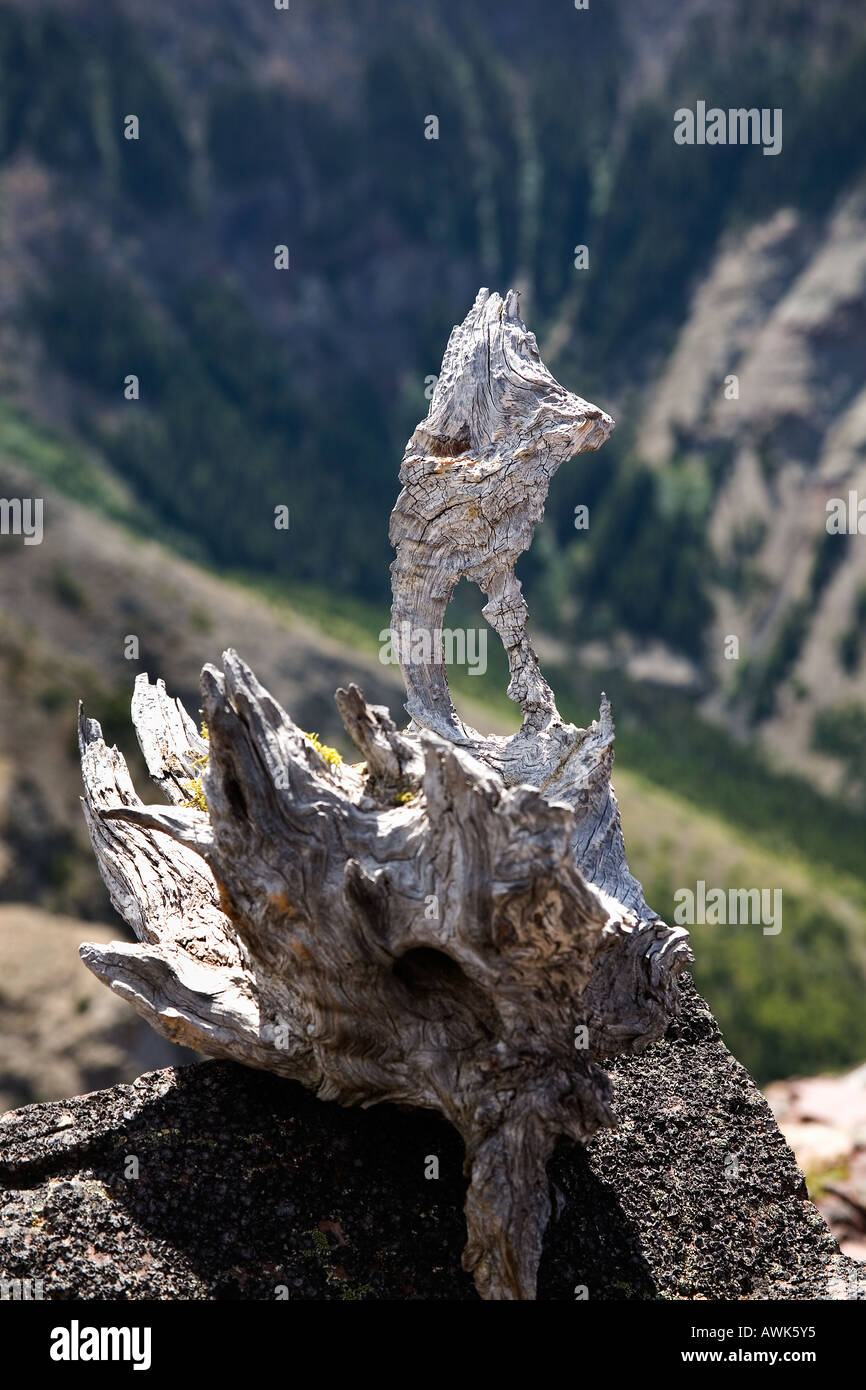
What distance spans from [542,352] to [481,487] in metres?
107

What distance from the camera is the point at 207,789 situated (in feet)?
40.8

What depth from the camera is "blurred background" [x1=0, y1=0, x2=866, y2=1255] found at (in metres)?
85.6

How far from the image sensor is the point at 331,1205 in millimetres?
13219

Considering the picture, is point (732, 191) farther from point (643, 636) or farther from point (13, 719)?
point (13, 719)

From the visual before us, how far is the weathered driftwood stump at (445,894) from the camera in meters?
12.0

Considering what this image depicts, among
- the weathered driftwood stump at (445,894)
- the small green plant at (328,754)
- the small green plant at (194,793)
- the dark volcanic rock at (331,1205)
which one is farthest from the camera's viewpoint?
the small green plant at (194,793)

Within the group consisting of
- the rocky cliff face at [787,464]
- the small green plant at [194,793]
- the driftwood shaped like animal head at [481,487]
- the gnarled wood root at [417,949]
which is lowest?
the gnarled wood root at [417,949]

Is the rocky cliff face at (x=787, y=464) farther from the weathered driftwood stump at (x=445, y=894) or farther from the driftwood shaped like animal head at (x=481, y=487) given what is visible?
the weathered driftwood stump at (x=445, y=894)

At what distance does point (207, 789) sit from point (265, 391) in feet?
509

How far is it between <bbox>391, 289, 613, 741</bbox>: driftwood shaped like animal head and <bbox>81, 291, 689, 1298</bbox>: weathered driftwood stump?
Answer: 0.02m

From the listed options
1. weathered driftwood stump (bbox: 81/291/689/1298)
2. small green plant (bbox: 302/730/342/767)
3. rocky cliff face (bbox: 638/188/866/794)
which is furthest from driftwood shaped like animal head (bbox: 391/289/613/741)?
rocky cliff face (bbox: 638/188/866/794)

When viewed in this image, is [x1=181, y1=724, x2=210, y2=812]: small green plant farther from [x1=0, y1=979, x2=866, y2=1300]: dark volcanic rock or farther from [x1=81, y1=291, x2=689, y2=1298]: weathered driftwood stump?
[x1=0, y1=979, x2=866, y2=1300]: dark volcanic rock

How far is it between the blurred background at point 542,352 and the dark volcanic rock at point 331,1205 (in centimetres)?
5206

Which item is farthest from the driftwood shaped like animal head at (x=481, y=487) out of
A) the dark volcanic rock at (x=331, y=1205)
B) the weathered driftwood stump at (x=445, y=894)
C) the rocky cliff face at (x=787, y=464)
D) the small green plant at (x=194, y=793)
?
the rocky cliff face at (x=787, y=464)
